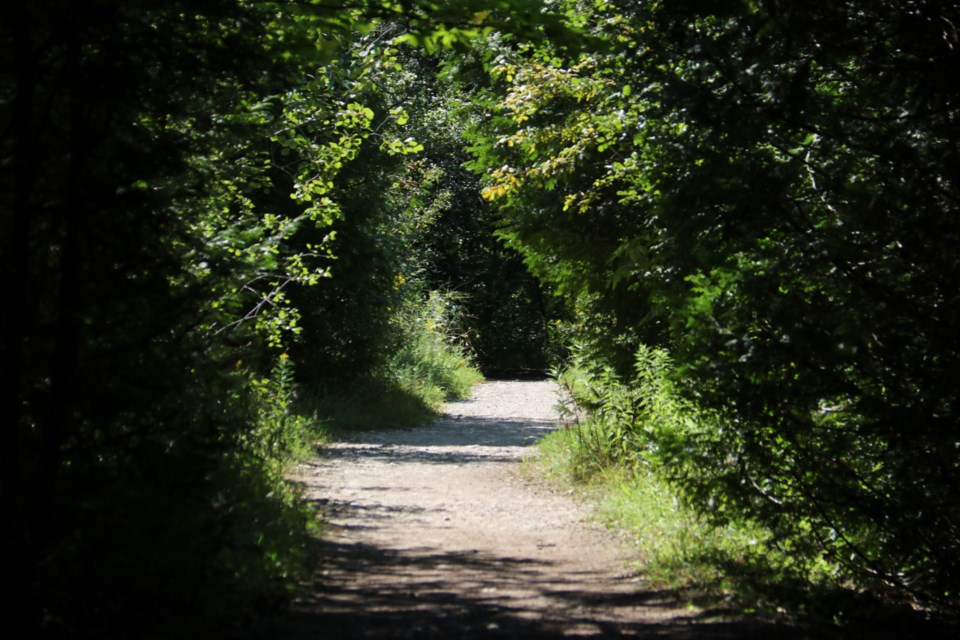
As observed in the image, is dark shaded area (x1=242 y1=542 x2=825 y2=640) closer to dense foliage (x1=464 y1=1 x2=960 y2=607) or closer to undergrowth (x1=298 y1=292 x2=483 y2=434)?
dense foliage (x1=464 y1=1 x2=960 y2=607)

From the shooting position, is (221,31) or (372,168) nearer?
(221,31)

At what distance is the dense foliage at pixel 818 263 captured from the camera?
614 centimetres

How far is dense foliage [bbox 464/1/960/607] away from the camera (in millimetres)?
6145

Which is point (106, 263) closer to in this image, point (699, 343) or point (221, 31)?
point (221, 31)

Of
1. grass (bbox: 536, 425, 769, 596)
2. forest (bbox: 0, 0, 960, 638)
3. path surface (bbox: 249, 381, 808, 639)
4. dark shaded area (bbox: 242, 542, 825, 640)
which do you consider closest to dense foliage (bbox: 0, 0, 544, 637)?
forest (bbox: 0, 0, 960, 638)

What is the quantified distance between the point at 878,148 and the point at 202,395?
4.72m

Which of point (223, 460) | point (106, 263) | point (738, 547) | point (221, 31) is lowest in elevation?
point (738, 547)

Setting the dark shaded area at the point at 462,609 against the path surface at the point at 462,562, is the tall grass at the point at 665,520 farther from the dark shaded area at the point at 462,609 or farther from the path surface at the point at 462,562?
the dark shaded area at the point at 462,609

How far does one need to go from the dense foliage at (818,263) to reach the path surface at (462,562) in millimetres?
1202

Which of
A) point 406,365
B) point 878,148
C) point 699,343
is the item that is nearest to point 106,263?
point 699,343

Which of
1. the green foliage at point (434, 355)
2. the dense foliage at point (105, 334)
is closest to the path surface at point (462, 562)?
the dense foliage at point (105, 334)

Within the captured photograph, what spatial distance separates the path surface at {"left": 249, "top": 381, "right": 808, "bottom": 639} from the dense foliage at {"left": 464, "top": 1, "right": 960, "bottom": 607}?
3.94 feet

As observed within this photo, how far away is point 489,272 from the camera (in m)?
40.1

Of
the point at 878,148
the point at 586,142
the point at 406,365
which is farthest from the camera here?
the point at 406,365
